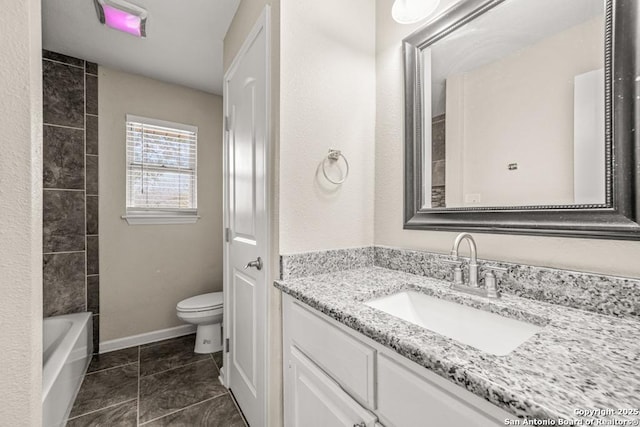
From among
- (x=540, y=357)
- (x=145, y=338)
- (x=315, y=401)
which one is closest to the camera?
(x=540, y=357)

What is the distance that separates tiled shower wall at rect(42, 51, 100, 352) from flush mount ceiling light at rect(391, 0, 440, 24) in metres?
2.38

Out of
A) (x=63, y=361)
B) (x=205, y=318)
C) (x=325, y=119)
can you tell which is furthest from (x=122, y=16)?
(x=205, y=318)

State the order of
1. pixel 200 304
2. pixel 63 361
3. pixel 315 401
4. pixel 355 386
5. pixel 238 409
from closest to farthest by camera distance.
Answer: pixel 355 386
pixel 315 401
pixel 63 361
pixel 238 409
pixel 200 304

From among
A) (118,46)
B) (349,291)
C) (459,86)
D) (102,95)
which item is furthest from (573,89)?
(102,95)

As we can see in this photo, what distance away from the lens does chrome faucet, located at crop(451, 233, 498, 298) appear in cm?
90

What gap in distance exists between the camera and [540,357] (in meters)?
0.53

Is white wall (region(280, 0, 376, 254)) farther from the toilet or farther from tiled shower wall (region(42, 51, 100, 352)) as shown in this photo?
tiled shower wall (region(42, 51, 100, 352))

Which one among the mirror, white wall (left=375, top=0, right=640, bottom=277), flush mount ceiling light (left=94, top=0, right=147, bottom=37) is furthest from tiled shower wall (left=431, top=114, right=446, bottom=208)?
flush mount ceiling light (left=94, top=0, right=147, bottom=37)

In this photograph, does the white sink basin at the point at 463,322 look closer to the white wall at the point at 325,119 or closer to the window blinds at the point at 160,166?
the white wall at the point at 325,119

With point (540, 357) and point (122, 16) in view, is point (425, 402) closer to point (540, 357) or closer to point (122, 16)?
point (540, 357)

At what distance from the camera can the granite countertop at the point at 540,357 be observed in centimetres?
40

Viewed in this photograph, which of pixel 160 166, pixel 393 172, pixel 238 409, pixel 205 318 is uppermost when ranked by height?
pixel 160 166

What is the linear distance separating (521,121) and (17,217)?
1.47 meters

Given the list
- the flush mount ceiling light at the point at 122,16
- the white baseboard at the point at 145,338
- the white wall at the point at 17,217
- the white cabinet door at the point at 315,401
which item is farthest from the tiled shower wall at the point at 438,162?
the white baseboard at the point at 145,338
